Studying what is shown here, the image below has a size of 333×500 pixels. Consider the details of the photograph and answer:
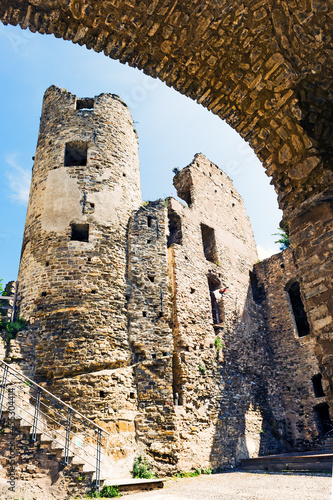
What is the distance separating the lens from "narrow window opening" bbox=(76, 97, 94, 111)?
41.3 feet

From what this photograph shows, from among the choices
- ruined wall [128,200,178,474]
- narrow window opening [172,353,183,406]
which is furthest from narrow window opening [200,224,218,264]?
narrow window opening [172,353,183,406]

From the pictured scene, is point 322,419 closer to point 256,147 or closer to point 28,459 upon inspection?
point 28,459

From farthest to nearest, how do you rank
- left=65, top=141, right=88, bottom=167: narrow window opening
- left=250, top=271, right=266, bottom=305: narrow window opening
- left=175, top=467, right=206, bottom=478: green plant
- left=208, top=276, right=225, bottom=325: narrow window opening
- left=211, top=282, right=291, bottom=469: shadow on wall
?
left=250, top=271, right=266, bottom=305: narrow window opening → left=208, top=276, right=225, bottom=325: narrow window opening → left=65, top=141, right=88, bottom=167: narrow window opening → left=211, top=282, right=291, bottom=469: shadow on wall → left=175, top=467, right=206, bottom=478: green plant

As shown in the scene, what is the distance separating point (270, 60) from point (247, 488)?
23.9ft

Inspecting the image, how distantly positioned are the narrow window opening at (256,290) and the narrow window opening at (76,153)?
883 centimetres

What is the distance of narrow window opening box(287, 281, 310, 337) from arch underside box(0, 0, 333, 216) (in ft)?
37.5

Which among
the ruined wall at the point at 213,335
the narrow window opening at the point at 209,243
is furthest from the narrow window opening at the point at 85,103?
the narrow window opening at the point at 209,243

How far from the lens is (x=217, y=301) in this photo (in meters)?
13.3

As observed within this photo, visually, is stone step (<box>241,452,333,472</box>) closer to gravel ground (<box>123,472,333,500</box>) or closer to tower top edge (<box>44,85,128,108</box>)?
gravel ground (<box>123,472,333,500</box>)

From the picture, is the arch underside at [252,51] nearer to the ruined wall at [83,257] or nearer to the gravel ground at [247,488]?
the gravel ground at [247,488]

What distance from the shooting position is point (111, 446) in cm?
795

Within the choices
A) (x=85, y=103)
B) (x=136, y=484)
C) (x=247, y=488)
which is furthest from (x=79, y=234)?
(x=247, y=488)

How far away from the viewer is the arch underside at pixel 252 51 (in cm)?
382

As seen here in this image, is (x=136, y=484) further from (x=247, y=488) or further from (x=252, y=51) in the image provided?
(x=252, y=51)
